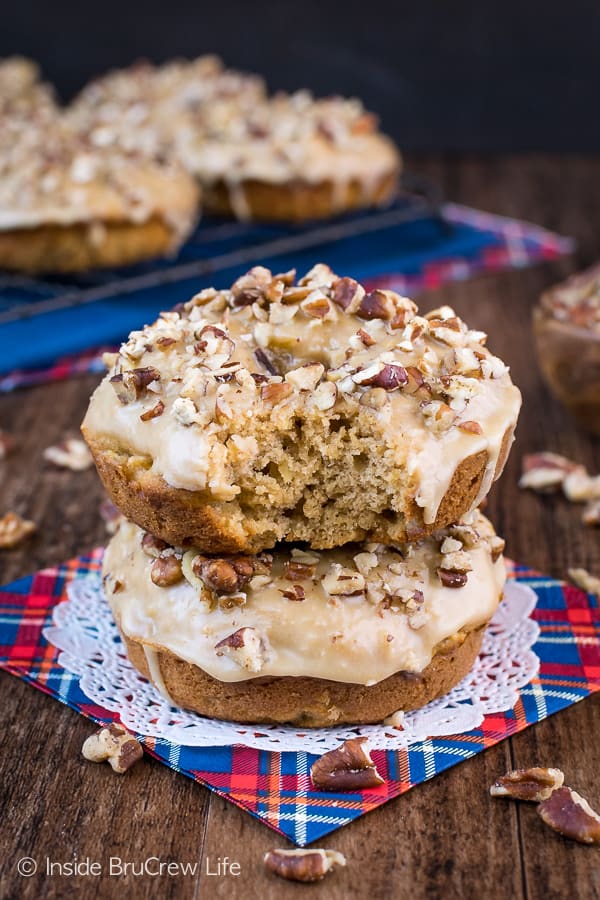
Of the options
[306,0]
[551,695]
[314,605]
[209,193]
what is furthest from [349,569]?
[306,0]

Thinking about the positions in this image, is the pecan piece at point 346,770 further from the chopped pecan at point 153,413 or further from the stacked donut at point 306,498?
the chopped pecan at point 153,413

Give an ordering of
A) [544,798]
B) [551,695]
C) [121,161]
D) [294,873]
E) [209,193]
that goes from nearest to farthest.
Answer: [294,873]
[544,798]
[551,695]
[121,161]
[209,193]

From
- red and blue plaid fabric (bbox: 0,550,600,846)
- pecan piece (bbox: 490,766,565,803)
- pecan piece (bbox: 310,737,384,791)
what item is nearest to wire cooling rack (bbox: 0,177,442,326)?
red and blue plaid fabric (bbox: 0,550,600,846)

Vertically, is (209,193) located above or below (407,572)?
below

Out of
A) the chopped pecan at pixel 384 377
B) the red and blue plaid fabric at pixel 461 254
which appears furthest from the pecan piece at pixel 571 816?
the red and blue plaid fabric at pixel 461 254

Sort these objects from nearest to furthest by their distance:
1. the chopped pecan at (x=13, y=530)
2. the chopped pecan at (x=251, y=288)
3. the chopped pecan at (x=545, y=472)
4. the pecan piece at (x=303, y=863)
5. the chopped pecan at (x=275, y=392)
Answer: the pecan piece at (x=303, y=863) → the chopped pecan at (x=275, y=392) → the chopped pecan at (x=251, y=288) → the chopped pecan at (x=13, y=530) → the chopped pecan at (x=545, y=472)

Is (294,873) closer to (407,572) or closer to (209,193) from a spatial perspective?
(407,572)

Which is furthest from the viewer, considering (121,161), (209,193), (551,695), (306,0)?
(306,0)
